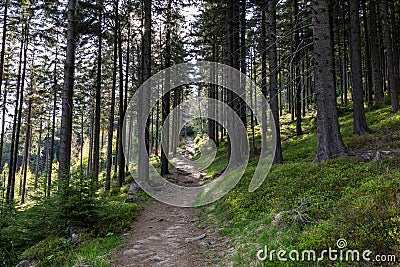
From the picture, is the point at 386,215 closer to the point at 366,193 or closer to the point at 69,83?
the point at 366,193

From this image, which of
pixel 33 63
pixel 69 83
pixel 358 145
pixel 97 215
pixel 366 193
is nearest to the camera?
pixel 366 193

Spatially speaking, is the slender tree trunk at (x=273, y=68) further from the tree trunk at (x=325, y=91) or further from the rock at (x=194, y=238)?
the rock at (x=194, y=238)

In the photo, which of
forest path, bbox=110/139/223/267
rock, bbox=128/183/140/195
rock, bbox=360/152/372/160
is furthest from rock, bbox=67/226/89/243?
rock, bbox=360/152/372/160

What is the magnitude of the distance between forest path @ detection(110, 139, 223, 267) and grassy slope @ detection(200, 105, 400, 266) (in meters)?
0.70

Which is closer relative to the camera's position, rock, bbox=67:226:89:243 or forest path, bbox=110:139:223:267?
forest path, bbox=110:139:223:267

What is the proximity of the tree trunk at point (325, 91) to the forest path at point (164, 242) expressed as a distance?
15.7ft

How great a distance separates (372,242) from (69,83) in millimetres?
10793

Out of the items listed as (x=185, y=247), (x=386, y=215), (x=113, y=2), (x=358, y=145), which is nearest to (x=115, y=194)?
(x=185, y=247)

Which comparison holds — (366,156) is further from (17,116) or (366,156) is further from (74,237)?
(17,116)

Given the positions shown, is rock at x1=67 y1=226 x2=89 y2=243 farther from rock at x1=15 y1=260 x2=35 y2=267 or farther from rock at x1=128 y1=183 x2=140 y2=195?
rock at x1=128 y1=183 x2=140 y2=195

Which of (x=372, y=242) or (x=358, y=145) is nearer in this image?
(x=372, y=242)

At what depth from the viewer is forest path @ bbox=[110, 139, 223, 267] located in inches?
231

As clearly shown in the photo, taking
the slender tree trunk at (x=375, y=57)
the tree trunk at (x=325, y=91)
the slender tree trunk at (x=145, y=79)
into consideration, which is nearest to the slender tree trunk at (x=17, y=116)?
the slender tree trunk at (x=145, y=79)

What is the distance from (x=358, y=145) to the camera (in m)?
11.5
